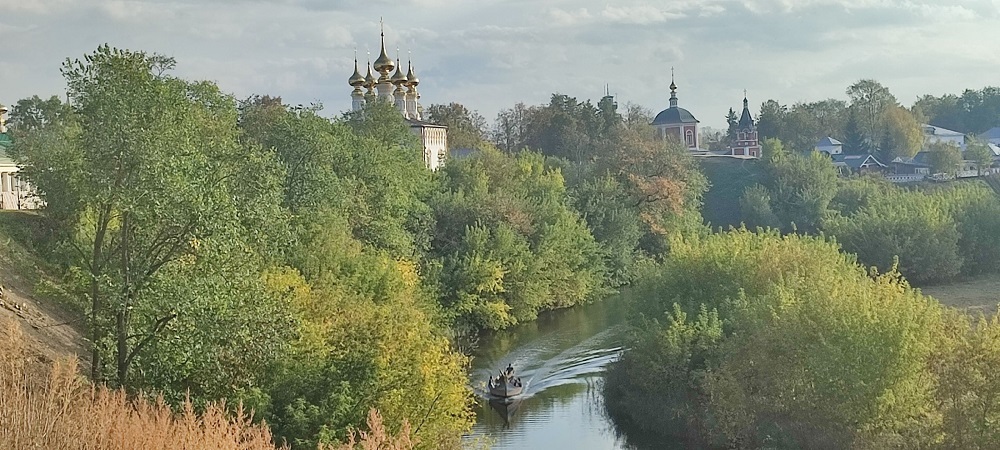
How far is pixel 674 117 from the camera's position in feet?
274

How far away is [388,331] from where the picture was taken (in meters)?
18.2

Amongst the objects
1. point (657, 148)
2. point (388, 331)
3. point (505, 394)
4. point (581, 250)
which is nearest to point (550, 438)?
point (505, 394)

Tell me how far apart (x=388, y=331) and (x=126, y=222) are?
4.92 metres

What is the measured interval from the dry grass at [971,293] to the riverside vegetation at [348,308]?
347 inches

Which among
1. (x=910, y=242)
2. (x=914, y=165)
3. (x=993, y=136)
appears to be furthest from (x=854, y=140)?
(x=910, y=242)

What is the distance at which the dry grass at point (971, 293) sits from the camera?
115 feet

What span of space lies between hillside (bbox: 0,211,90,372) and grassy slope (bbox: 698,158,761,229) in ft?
140

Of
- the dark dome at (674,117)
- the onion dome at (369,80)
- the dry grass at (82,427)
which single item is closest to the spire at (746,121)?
the dark dome at (674,117)

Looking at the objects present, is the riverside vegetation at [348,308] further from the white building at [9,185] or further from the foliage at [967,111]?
the foliage at [967,111]

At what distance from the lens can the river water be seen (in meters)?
23.1

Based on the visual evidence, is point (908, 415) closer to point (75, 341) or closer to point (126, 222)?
point (126, 222)

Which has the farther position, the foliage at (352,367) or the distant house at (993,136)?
the distant house at (993,136)

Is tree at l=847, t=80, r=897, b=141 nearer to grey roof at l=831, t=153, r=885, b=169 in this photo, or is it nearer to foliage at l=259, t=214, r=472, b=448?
grey roof at l=831, t=153, r=885, b=169

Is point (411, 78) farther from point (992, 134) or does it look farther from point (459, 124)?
point (992, 134)
